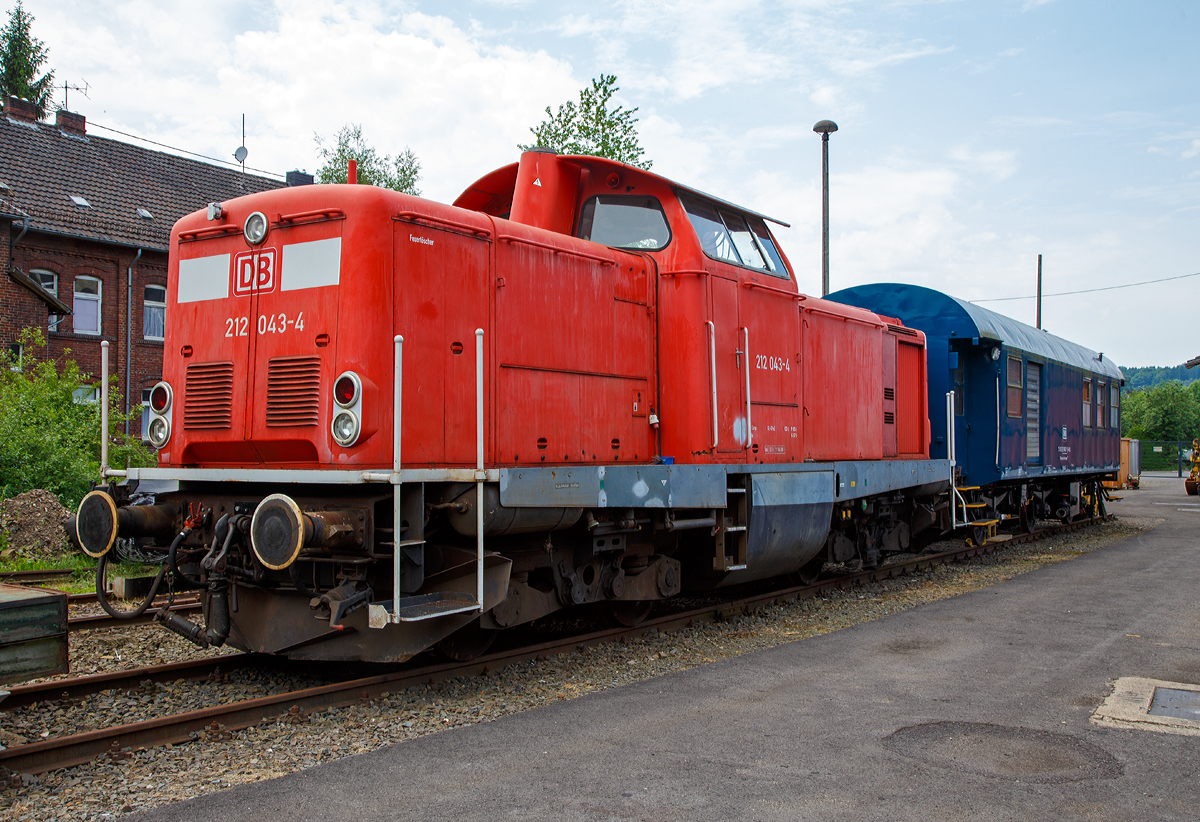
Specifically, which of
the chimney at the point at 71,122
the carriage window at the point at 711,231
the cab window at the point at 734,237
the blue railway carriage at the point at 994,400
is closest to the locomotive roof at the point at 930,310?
the blue railway carriage at the point at 994,400

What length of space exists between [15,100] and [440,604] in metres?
25.3

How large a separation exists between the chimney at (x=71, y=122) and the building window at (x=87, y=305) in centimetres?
532

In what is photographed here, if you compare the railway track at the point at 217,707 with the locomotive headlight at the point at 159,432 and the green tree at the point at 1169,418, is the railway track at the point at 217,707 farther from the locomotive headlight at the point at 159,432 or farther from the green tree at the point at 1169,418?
the green tree at the point at 1169,418

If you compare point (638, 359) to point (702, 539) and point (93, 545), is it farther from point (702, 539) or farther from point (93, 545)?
point (93, 545)

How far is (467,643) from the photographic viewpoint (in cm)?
586

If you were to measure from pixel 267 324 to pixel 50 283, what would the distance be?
18199mm

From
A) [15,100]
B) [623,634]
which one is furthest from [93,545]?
[15,100]

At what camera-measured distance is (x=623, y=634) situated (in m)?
6.76

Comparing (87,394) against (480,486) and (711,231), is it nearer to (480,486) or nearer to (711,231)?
(711,231)

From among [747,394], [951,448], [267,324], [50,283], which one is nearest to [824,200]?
[951,448]

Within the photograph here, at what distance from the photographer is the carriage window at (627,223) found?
7.04m

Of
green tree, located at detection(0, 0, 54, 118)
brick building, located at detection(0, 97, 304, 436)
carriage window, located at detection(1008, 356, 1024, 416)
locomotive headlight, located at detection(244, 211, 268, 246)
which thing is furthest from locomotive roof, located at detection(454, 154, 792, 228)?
green tree, located at detection(0, 0, 54, 118)

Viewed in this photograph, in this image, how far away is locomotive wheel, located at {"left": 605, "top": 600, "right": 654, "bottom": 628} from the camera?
7027mm

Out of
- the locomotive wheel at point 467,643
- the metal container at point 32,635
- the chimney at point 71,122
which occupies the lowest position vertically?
the locomotive wheel at point 467,643
